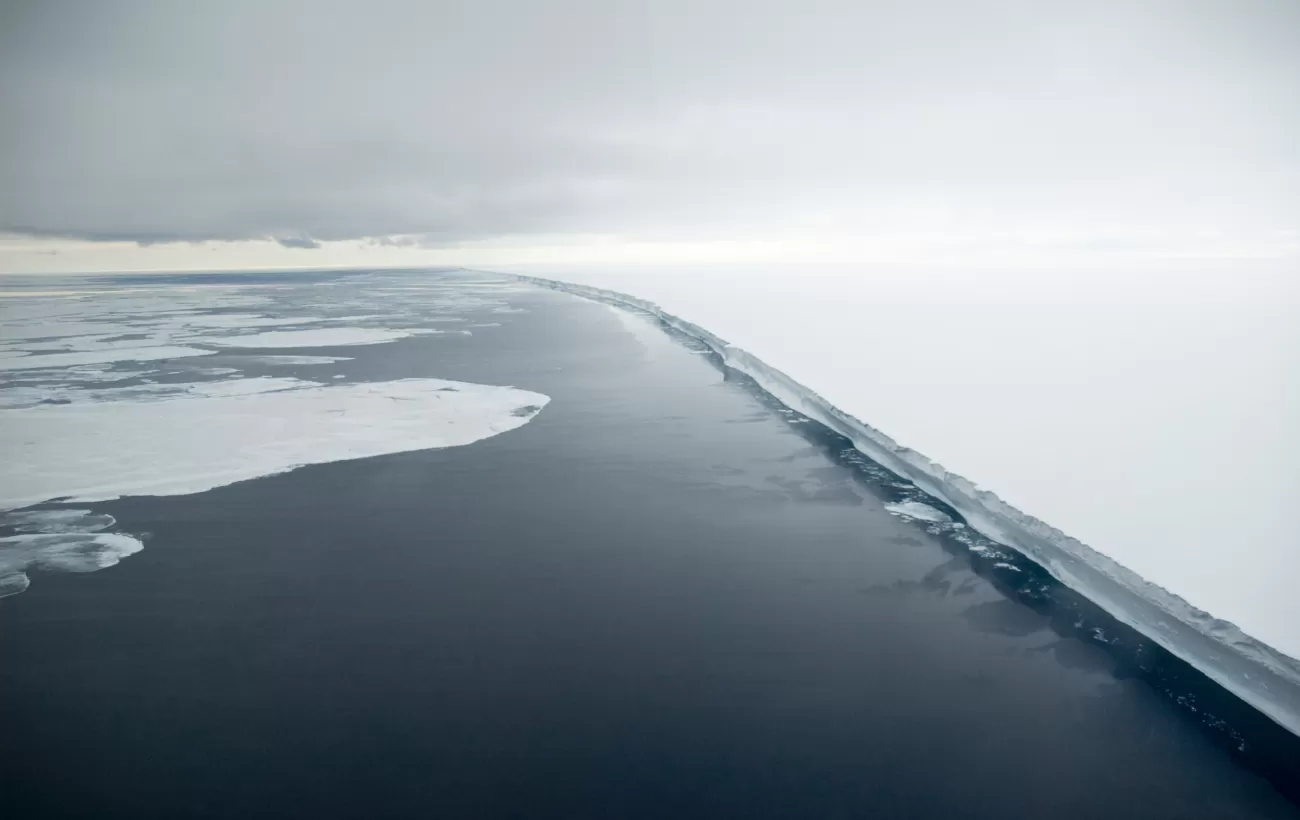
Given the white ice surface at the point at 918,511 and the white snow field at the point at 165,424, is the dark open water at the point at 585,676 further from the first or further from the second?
the white snow field at the point at 165,424

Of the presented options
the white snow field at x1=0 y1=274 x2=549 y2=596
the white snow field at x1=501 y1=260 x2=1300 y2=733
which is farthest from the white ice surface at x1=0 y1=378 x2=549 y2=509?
the white snow field at x1=501 y1=260 x2=1300 y2=733

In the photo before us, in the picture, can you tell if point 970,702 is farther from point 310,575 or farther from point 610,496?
point 310,575

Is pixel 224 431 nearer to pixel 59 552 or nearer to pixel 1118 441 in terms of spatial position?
pixel 59 552

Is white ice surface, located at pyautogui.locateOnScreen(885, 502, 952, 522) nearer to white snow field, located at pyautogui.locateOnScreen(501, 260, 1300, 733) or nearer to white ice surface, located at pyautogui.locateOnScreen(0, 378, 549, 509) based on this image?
white snow field, located at pyautogui.locateOnScreen(501, 260, 1300, 733)

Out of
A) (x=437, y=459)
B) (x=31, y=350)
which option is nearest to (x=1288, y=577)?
(x=437, y=459)

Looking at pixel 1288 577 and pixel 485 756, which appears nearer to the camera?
pixel 485 756

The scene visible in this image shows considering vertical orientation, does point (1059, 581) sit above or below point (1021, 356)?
below
